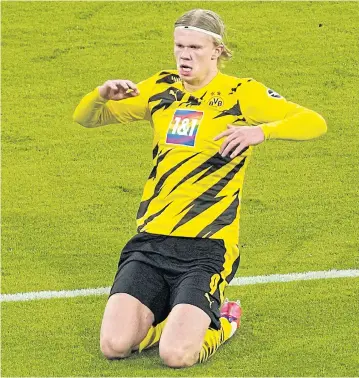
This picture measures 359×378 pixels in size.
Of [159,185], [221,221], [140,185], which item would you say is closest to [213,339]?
[221,221]

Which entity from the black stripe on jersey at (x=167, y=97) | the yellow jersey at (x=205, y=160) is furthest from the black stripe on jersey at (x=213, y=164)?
the black stripe on jersey at (x=167, y=97)

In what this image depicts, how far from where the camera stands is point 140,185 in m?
11.4

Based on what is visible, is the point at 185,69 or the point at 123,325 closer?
the point at 123,325

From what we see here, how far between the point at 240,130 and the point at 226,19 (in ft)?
20.1

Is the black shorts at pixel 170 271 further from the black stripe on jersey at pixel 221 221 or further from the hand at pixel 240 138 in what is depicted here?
the hand at pixel 240 138

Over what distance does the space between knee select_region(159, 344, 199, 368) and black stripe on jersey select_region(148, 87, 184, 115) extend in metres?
1.65

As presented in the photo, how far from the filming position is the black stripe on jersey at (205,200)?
848 centimetres

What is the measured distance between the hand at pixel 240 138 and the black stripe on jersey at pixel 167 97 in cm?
76

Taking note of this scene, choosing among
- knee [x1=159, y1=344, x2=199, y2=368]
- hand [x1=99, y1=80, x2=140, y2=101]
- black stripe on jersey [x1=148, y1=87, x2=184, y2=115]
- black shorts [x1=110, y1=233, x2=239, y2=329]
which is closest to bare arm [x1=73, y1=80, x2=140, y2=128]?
hand [x1=99, y1=80, x2=140, y2=101]

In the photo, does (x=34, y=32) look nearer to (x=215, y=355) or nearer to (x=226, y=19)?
(x=226, y=19)

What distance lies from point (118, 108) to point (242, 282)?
154 cm

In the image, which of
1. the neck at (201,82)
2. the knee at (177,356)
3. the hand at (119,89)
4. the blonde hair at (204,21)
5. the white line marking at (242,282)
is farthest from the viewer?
the white line marking at (242,282)

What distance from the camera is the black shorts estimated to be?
8297mm

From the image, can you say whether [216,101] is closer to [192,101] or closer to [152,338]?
[192,101]
